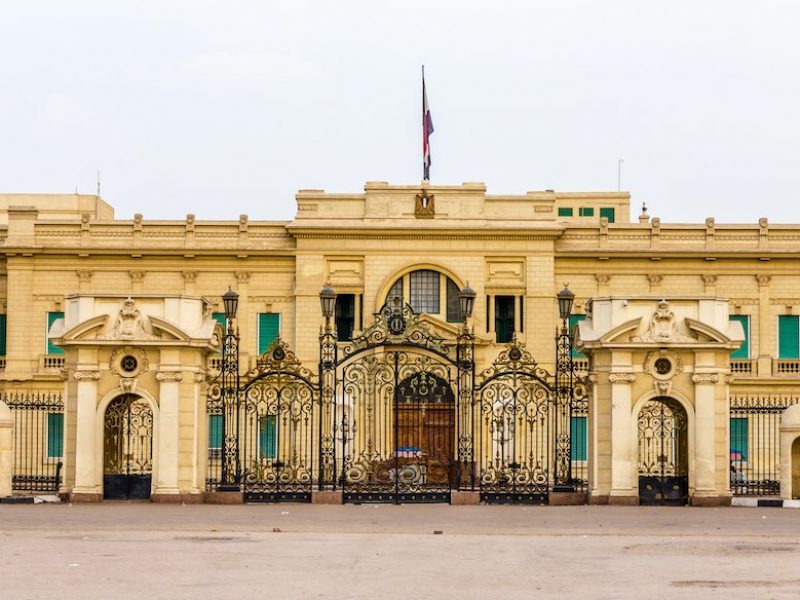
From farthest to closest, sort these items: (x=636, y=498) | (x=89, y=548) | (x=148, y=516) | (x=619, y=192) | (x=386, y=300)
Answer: (x=619, y=192), (x=386, y=300), (x=636, y=498), (x=148, y=516), (x=89, y=548)

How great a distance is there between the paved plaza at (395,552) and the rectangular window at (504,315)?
26.5 m

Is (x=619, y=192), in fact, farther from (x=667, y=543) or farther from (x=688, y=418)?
(x=667, y=543)

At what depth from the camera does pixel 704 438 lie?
3189 centimetres

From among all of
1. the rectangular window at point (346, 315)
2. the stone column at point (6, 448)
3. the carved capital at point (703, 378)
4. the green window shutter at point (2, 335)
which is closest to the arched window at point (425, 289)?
the rectangular window at point (346, 315)

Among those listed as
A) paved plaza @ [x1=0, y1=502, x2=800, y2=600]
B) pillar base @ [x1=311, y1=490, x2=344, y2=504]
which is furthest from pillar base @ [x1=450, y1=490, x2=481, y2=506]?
pillar base @ [x1=311, y1=490, x2=344, y2=504]

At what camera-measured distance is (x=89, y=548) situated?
21.6 metres

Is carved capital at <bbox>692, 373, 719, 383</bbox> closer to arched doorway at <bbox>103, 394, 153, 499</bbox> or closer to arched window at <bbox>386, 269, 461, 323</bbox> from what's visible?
arched doorway at <bbox>103, 394, 153, 499</bbox>

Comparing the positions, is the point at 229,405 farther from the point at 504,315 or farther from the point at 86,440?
the point at 504,315

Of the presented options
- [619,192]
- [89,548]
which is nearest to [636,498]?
[89,548]

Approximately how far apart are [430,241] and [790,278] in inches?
477

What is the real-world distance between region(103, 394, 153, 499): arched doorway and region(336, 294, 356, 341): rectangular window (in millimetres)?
24207

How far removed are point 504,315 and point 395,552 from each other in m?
36.5

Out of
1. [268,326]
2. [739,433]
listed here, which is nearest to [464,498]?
[739,433]

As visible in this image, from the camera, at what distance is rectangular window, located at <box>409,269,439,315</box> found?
188 ft
